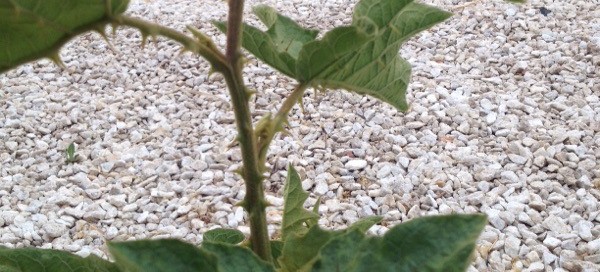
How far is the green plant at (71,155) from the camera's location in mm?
2857

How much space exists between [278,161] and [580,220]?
1.10m

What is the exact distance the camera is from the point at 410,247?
1.90ft

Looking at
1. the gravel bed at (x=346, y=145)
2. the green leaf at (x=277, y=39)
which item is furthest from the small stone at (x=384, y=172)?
the green leaf at (x=277, y=39)

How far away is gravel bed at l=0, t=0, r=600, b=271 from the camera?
2545 millimetres

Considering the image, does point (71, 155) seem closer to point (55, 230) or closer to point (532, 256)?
point (55, 230)

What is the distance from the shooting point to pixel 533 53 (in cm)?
340

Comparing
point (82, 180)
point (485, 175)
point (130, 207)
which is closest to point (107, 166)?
point (82, 180)

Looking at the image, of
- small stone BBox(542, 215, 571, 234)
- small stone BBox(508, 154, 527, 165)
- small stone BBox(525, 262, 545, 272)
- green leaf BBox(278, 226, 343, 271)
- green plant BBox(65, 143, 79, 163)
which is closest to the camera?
green leaf BBox(278, 226, 343, 271)

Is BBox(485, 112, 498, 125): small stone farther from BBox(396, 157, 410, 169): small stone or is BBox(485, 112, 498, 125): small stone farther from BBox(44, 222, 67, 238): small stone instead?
BBox(44, 222, 67, 238): small stone

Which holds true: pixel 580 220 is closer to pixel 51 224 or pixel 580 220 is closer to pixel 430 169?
pixel 430 169

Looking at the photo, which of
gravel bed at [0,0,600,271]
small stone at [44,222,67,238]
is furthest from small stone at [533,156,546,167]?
small stone at [44,222,67,238]

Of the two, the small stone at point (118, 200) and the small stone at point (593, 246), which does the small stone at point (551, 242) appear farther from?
the small stone at point (118, 200)

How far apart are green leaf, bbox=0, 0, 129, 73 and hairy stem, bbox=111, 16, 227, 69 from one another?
12mm

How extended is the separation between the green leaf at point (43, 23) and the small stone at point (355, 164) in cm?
224
